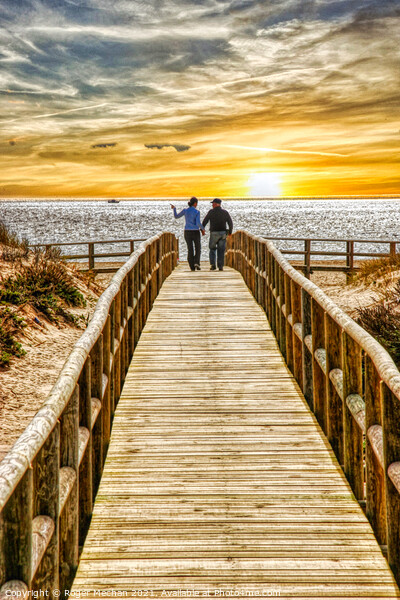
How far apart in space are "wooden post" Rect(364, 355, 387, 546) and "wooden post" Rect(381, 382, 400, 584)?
286 millimetres

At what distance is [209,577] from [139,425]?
7.43ft

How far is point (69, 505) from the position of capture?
11.1 feet

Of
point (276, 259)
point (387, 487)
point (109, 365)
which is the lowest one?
point (387, 487)

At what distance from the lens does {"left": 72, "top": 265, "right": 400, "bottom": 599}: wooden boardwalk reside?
3326mm

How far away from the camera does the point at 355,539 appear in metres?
3.71

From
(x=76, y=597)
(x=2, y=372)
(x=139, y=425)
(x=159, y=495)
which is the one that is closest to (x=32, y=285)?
(x=2, y=372)

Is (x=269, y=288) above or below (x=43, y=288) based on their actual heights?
above

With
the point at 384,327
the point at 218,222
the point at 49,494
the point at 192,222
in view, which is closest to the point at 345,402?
the point at 49,494

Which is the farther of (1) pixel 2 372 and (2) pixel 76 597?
(1) pixel 2 372

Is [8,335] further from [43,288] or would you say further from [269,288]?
[269,288]

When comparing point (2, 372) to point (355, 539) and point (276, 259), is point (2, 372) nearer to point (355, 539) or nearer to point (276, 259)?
point (276, 259)

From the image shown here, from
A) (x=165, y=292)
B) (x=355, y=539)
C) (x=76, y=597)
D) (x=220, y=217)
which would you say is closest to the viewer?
(x=76, y=597)

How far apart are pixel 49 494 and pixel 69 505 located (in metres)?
0.52

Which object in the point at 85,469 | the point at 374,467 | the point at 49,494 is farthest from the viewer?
the point at 85,469
